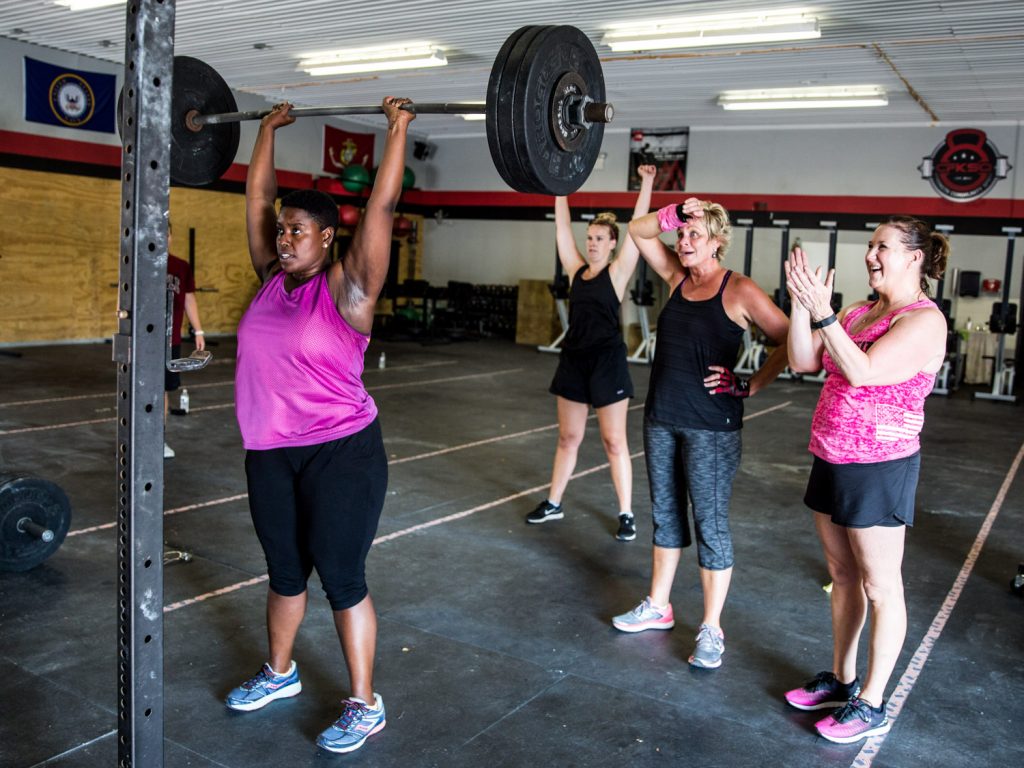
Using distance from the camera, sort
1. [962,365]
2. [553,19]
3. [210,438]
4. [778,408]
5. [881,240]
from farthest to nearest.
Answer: [962,365] → [778,408] → [553,19] → [210,438] → [881,240]

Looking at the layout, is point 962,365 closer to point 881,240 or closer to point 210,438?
point 210,438

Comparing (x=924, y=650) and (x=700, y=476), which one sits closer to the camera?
(x=700, y=476)

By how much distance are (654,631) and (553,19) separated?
5939 millimetres

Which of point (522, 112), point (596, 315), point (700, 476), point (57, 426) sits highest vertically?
point (522, 112)

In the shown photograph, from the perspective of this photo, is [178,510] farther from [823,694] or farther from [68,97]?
[68,97]

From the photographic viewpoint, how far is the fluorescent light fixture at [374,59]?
8898 millimetres

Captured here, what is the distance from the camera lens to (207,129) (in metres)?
2.34

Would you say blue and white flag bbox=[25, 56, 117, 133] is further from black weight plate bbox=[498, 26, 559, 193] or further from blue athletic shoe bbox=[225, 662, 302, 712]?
black weight plate bbox=[498, 26, 559, 193]

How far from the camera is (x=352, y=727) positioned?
90.4 inches

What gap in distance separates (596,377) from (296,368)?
2093mm

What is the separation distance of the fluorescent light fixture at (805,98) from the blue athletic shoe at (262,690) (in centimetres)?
916

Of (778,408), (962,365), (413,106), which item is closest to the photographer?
(413,106)

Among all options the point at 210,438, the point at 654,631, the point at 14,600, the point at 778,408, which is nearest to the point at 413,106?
the point at 654,631

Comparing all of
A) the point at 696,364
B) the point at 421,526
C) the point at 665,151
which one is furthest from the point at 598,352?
the point at 665,151
